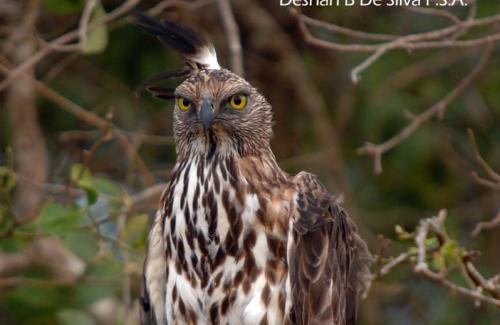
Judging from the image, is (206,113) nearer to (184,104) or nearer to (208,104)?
(208,104)

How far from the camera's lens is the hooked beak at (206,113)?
13.6 feet

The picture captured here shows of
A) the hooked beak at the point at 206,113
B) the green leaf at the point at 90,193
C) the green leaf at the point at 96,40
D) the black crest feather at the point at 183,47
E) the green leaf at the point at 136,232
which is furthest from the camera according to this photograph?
the green leaf at the point at 96,40

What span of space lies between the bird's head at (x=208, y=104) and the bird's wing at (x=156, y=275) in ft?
1.10

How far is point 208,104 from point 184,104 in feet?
0.49

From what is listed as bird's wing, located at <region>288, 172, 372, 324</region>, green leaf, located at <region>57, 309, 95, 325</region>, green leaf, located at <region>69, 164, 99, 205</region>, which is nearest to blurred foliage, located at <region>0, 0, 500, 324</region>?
green leaf, located at <region>57, 309, 95, 325</region>

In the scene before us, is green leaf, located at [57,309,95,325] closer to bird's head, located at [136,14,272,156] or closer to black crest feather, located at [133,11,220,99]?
bird's head, located at [136,14,272,156]

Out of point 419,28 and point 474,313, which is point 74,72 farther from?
point 474,313

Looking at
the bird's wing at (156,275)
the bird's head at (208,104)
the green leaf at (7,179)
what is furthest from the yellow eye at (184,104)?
the green leaf at (7,179)

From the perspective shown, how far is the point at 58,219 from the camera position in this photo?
4.66 metres

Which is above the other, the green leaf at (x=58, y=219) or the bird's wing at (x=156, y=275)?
the green leaf at (x=58, y=219)

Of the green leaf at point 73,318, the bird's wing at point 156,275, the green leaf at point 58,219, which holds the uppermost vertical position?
the green leaf at point 58,219

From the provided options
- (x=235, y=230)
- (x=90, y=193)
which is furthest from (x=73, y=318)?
(x=235, y=230)

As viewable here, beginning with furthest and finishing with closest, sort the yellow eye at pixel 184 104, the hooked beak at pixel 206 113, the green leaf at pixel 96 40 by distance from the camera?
1. the green leaf at pixel 96 40
2. the yellow eye at pixel 184 104
3. the hooked beak at pixel 206 113

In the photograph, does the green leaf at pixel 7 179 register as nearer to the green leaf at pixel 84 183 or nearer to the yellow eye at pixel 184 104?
the green leaf at pixel 84 183
